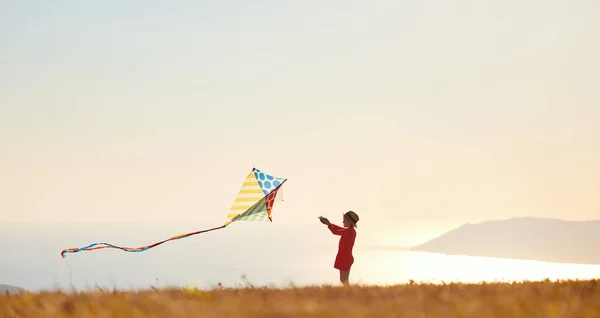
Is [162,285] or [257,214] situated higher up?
[257,214]

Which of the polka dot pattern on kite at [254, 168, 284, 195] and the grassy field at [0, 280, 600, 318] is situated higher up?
the polka dot pattern on kite at [254, 168, 284, 195]

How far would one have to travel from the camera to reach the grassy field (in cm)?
730

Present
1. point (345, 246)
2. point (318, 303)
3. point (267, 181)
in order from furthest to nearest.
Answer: point (345, 246)
point (267, 181)
point (318, 303)

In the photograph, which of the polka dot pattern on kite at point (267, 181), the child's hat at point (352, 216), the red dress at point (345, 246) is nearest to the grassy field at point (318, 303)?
the polka dot pattern on kite at point (267, 181)

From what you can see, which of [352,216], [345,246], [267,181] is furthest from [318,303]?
[352,216]

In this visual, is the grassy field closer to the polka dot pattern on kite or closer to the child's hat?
the polka dot pattern on kite

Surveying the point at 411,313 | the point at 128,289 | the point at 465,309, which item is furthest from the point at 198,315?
the point at 128,289

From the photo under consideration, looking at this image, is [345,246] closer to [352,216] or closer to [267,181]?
[352,216]

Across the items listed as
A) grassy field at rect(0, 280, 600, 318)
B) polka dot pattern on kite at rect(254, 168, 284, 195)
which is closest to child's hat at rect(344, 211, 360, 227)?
polka dot pattern on kite at rect(254, 168, 284, 195)

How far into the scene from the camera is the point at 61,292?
392 inches

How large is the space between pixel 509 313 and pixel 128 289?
5.90 m

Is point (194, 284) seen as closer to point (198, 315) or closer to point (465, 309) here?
point (198, 315)

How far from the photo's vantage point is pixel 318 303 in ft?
27.2

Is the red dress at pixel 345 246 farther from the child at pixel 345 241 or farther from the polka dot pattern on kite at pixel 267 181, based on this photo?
the polka dot pattern on kite at pixel 267 181
